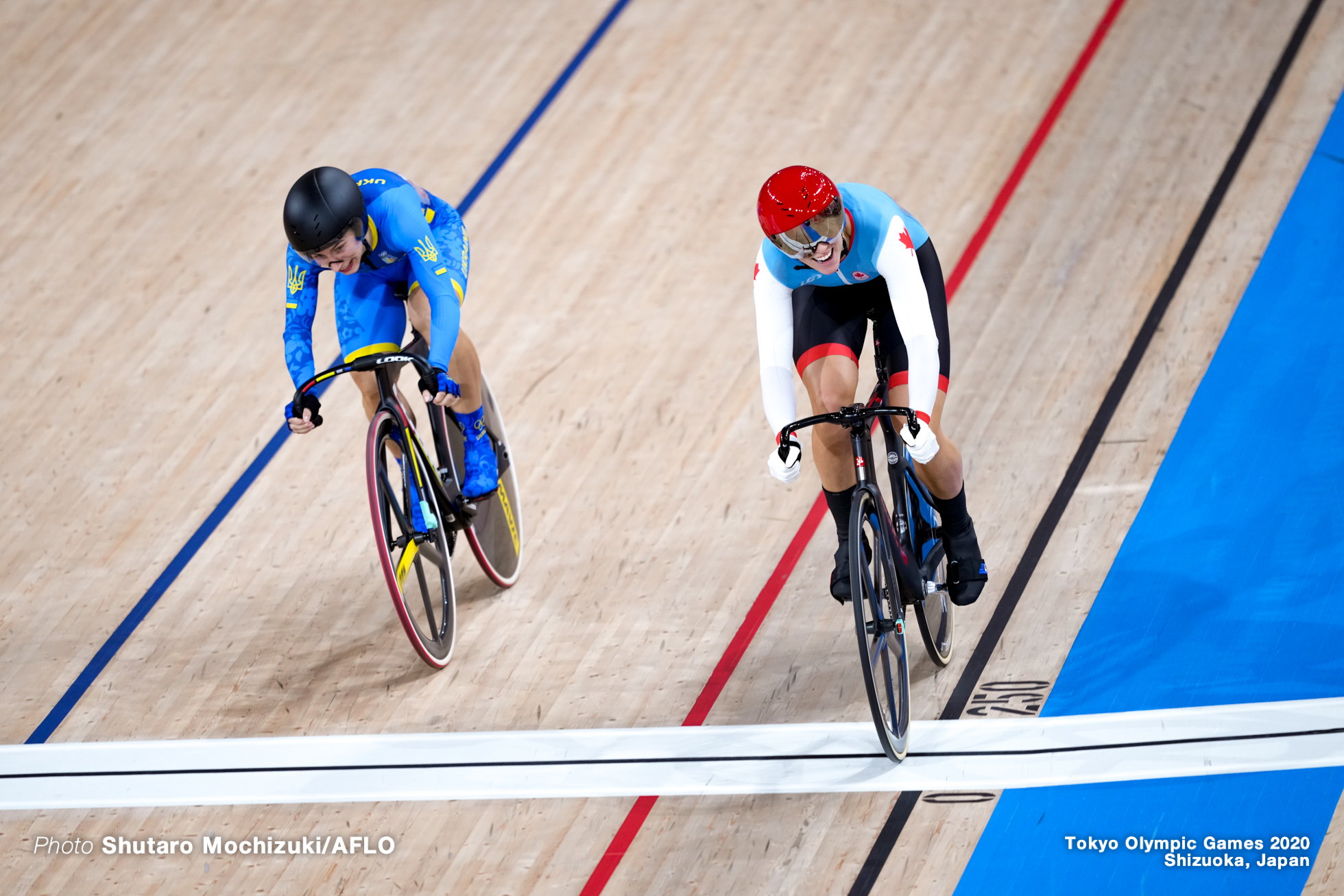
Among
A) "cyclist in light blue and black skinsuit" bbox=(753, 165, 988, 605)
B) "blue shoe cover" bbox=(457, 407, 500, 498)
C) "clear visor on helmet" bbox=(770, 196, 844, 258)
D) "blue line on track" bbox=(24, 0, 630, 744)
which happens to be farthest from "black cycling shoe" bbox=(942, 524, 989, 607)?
"blue line on track" bbox=(24, 0, 630, 744)

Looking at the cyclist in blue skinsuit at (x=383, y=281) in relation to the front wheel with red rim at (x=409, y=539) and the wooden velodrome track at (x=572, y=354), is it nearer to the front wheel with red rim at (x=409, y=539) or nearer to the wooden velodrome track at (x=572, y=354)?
the front wheel with red rim at (x=409, y=539)

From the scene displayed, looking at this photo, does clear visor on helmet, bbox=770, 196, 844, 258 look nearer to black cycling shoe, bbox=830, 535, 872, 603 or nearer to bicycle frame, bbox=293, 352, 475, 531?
black cycling shoe, bbox=830, 535, 872, 603

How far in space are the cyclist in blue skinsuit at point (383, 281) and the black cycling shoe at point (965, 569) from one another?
1.29m

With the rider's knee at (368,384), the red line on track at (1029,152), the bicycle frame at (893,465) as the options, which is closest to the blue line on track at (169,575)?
the rider's knee at (368,384)

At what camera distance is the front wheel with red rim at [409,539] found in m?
3.16

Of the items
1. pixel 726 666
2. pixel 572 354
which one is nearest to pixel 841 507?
pixel 726 666

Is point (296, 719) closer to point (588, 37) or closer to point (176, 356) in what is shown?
point (176, 356)

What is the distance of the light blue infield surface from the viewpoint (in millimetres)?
2742

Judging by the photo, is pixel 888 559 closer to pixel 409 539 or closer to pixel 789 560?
pixel 789 560

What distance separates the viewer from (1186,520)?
3.56 meters

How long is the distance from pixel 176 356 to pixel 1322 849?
13.1ft

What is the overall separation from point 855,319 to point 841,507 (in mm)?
446

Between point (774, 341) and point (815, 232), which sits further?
point (774, 341)

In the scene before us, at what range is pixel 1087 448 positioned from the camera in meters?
3.87
